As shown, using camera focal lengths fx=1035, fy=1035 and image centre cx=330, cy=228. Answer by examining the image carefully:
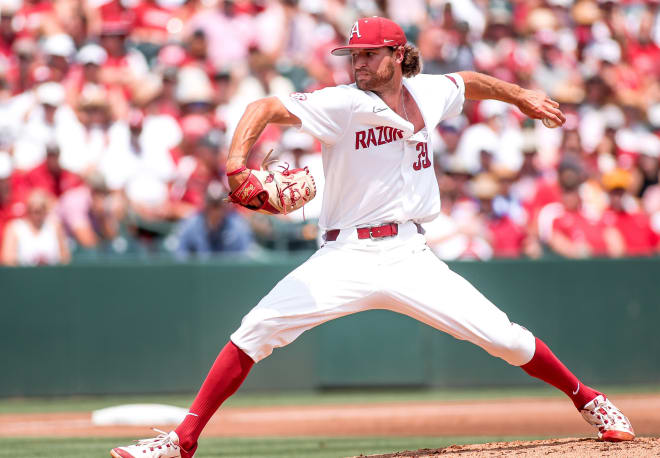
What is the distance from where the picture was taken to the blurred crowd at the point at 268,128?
10031 millimetres

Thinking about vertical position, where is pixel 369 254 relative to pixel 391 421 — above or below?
above

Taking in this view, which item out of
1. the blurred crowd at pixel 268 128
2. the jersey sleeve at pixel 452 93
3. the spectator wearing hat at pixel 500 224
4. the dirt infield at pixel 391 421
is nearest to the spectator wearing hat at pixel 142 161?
the blurred crowd at pixel 268 128

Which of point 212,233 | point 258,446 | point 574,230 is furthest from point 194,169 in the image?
point 258,446

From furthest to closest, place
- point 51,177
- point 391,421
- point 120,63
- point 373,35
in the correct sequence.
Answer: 1. point 120,63
2. point 51,177
3. point 391,421
4. point 373,35

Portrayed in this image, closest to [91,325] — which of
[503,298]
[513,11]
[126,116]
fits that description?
[126,116]

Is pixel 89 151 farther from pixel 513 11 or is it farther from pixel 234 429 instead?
pixel 513 11

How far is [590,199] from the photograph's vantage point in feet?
37.6

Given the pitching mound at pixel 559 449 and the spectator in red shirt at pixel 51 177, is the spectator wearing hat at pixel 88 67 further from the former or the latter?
the pitching mound at pixel 559 449

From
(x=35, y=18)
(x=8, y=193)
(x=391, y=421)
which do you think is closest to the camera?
(x=391, y=421)

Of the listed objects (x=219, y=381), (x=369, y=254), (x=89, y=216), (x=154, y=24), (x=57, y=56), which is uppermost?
(x=154, y=24)

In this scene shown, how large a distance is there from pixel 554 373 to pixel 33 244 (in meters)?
5.78

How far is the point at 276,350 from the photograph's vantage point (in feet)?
32.0

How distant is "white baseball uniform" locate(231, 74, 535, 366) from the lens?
16.1 ft

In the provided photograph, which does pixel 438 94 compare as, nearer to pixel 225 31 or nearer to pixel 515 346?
pixel 515 346
